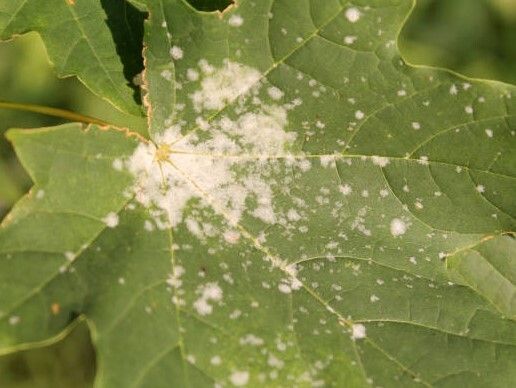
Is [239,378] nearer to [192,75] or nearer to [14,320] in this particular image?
[14,320]

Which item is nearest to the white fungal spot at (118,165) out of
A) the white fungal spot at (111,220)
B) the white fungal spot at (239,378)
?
the white fungal spot at (111,220)

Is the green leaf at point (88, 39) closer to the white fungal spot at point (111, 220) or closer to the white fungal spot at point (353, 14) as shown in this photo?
the white fungal spot at point (111, 220)

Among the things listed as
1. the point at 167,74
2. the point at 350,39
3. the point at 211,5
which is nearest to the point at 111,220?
the point at 167,74

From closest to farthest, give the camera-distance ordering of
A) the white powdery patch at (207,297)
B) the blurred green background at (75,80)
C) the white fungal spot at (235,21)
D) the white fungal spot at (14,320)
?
the white fungal spot at (14,320), the white powdery patch at (207,297), the white fungal spot at (235,21), the blurred green background at (75,80)

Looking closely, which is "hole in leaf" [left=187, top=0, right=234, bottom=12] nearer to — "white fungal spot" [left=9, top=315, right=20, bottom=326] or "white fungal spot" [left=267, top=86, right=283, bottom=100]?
"white fungal spot" [left=267, top=86, right=283, bottom=100]

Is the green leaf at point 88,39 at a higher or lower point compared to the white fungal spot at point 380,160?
higher

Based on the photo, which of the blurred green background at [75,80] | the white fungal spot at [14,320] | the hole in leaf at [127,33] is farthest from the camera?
the blurred green background at [75,80]

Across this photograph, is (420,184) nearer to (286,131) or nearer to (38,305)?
(286,131)

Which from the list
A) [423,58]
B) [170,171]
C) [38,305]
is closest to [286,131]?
[170,171]
